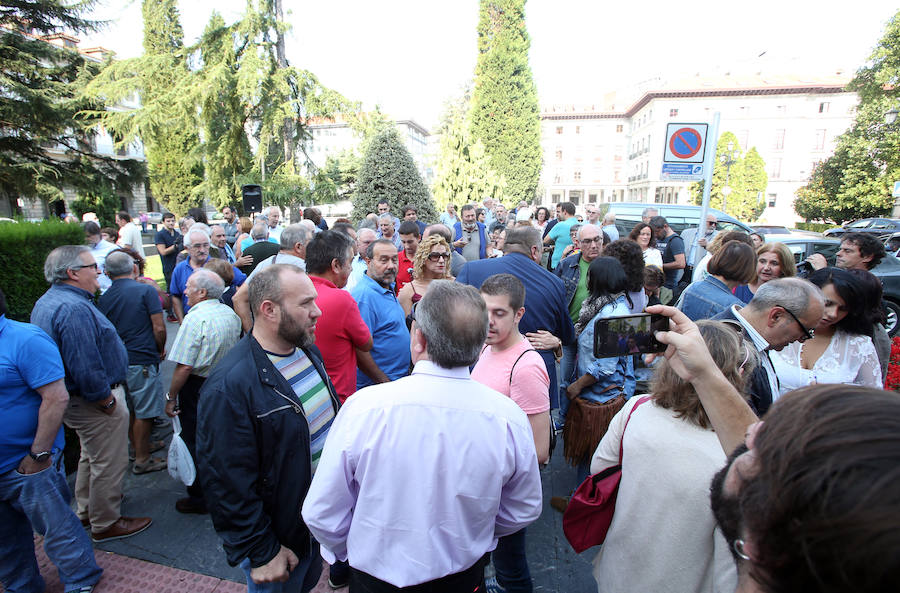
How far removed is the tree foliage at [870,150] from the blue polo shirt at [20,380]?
116 feet

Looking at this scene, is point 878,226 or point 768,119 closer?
point 878,226

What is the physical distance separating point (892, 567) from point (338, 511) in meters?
1.50

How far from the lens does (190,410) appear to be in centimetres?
345

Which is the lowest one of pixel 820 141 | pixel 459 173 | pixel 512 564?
pixel 512 564

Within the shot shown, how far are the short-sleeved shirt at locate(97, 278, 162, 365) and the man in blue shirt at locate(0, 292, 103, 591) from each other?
156cm

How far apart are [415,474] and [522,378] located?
968 mm

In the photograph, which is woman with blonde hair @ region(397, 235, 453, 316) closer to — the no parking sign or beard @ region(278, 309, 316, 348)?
beard @ region(278, 309, 316, 348)

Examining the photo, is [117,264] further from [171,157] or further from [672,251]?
[171,157]

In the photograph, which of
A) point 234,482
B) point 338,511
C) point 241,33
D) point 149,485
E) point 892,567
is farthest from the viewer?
point 241,33

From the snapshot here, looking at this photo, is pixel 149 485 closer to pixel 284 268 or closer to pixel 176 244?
pixel 284 268

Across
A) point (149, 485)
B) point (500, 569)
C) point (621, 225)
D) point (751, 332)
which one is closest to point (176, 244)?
point (149, 485)

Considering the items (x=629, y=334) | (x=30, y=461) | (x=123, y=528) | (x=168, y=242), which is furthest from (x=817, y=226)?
(x=30, y=461)

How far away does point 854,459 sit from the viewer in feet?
1.85

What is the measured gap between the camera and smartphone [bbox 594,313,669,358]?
1.65m
